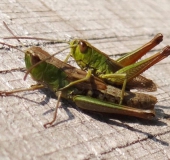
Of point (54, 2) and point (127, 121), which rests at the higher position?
point (54, 2)

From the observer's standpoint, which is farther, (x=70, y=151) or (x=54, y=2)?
(x=54, y=2)

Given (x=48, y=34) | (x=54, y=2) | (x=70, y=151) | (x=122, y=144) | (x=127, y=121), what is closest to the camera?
(x=70, y=151)

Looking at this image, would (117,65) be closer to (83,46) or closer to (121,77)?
(121,77)

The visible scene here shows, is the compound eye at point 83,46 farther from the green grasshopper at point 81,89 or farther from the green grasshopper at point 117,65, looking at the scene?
the green grasshopper at point 81,89

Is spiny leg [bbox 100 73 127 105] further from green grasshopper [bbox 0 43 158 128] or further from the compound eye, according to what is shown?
the compound eye

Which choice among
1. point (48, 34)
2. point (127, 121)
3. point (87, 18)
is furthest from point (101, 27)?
point (127, 121)

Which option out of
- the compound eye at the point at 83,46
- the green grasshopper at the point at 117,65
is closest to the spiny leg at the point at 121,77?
the green grasshopper at the point at 117,65

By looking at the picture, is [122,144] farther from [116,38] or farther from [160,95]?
[116,38]
